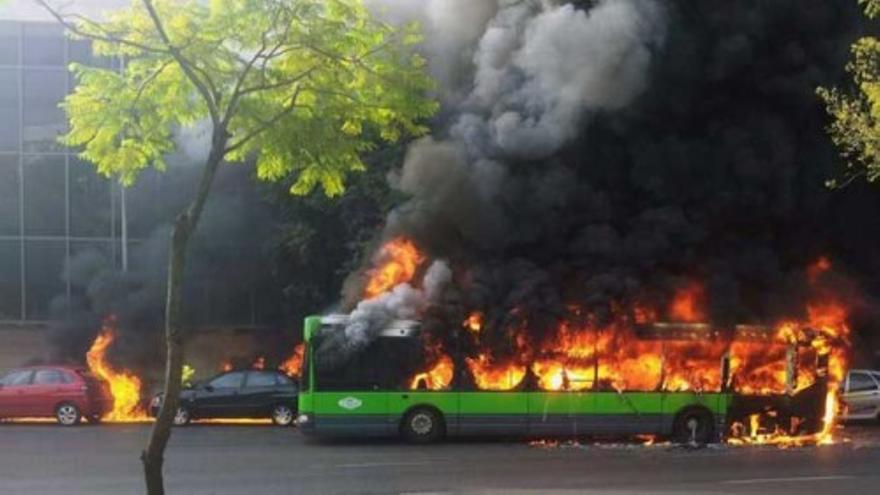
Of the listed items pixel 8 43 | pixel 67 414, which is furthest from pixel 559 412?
pixel 8 43

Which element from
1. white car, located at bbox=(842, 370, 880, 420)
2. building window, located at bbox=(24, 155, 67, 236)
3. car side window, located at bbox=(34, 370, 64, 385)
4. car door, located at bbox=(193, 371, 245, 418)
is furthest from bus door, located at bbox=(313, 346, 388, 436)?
building window, located at bbox=(24, 155, 67, 236)

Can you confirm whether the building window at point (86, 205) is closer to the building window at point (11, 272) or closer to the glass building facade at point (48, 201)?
the glass building facade at point (48, 201)

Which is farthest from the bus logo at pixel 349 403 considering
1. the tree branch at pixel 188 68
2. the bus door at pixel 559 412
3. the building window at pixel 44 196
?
the building window at pixel 44 196

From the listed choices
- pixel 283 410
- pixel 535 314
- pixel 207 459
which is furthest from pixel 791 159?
pixel 207 459

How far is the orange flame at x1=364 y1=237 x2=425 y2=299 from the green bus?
6.42 ft

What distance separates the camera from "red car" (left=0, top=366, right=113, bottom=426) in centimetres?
2312

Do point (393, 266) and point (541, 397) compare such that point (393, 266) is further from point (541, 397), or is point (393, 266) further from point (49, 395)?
point (49, 395)

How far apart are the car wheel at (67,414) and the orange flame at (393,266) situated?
709cm

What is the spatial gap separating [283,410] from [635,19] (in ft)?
35.2

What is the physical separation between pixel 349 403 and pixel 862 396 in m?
12.7

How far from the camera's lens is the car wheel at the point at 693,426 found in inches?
774

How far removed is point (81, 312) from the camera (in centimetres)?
2992

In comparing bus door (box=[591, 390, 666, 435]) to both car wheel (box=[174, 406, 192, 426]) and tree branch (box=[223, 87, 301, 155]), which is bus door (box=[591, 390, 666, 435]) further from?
tree branch (box=[223, 87, 301, 155])

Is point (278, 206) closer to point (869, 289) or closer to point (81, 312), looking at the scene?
point (81, 312)
